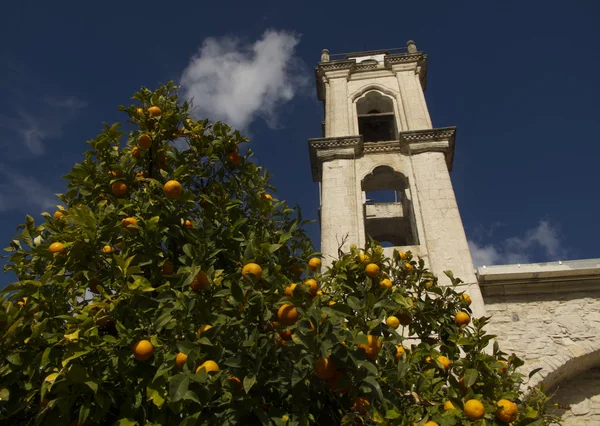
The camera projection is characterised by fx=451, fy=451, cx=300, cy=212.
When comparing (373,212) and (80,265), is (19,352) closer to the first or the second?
(80,265)

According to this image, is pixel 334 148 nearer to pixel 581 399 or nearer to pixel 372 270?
pixel 581 399

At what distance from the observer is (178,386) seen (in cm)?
294

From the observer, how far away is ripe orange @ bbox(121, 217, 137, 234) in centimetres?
402

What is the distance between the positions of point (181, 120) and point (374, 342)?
3435 millimetres

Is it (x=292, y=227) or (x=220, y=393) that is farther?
(x=292, y=227)

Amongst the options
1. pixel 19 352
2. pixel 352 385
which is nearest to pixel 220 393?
pixel 352 385

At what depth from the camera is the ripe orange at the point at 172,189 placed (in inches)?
163

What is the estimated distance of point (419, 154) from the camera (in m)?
12.3

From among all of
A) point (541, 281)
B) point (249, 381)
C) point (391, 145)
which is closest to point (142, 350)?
point (249, 381)

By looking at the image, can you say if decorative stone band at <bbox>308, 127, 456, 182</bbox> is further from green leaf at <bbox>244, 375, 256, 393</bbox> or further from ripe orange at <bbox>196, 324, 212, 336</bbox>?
green leaf at <bbox>244, 375, 256, 393</bbox>

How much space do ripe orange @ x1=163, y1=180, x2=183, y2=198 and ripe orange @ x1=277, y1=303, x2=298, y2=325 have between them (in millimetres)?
1524

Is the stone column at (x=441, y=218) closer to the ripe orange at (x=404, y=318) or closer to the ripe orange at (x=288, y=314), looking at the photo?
the ripe orange at (x=404, y=318)

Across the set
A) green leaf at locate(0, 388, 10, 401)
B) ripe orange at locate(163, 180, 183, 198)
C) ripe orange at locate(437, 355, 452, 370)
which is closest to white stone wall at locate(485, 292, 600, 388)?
ripe orange at locate(437, 355, 452, 370)

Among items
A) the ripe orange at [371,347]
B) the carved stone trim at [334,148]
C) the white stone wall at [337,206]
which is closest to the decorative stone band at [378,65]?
the carved stone trim at [334,148]
